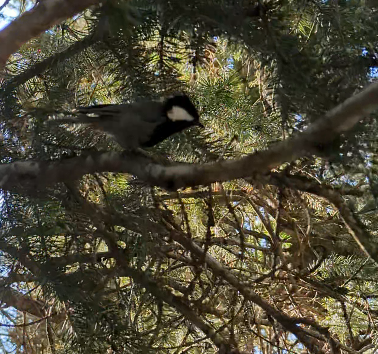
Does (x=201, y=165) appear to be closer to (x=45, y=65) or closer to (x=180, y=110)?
(x=180, y=110)

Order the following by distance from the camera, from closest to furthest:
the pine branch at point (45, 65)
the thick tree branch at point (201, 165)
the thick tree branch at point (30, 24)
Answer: the thick tree branch at point (201, 165) < the thick tree branch at point (30, 24) < the pine branch at point (45, 65)

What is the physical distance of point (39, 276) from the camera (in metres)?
0.71

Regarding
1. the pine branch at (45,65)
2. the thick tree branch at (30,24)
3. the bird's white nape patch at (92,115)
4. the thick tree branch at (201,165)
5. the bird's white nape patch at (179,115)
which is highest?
the pine branch at (45,65)

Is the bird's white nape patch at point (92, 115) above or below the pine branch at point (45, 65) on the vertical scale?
below

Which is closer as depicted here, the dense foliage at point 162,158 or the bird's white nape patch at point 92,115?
the dense foliage at point 162,158

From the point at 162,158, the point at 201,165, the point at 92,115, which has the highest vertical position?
the point at 92,115

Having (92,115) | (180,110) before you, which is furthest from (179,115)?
(92,115)

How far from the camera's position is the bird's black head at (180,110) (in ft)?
2.79

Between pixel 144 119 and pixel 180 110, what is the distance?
8cm

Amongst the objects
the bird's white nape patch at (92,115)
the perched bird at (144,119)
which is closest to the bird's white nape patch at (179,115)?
the perched bird at (144,119)

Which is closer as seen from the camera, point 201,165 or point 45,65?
point 201,165

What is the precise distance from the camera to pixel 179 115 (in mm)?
848

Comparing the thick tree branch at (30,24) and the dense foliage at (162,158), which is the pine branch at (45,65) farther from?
the thick tree branch at (30,24)

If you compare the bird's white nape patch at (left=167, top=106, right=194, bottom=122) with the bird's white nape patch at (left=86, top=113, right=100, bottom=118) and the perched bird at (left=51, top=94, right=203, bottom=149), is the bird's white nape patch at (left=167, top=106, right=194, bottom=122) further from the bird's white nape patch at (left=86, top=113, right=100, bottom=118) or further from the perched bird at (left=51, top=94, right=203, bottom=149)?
the bird's white nape patch at (left=86, top=113, right=100, bottom=118)
